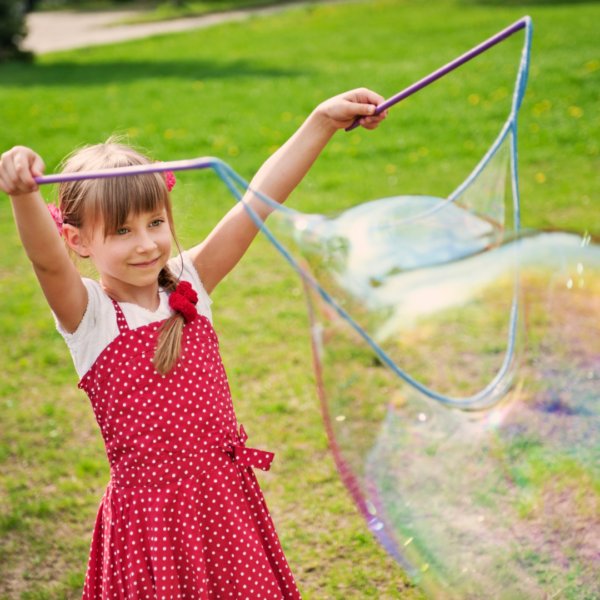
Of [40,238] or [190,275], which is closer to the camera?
[40,238]

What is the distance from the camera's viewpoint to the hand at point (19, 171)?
1147 mm

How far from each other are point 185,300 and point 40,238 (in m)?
0.34

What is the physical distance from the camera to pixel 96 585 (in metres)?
1.52

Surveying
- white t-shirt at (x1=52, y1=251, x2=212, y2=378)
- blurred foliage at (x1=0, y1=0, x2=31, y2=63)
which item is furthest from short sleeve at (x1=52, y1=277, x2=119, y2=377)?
blurred foliage at (x1=0, y1=0, x2=31, y2=63)

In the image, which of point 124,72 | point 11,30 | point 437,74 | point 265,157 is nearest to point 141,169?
point 437,74

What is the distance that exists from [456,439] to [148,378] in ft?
3.07

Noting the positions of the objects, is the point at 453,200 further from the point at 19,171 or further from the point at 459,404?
the point at 19,171

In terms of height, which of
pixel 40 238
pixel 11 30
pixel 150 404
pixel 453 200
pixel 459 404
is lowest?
pixel 459 404

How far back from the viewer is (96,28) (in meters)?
17.5

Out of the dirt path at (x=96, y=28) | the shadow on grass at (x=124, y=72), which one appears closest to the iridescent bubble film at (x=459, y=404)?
the shadow on grass at (x=124, y=72)

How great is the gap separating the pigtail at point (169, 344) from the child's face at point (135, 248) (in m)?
0.10

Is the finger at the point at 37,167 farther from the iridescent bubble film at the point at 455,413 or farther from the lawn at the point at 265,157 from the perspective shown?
the lawn at the point at 265,157

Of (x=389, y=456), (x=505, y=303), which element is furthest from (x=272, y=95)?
(x=389, y=456)

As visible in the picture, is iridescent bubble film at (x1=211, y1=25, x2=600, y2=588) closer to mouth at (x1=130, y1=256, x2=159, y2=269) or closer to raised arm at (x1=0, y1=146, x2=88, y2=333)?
mouth at (x1=130, y1=256, x2=159, y2=269)
